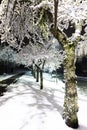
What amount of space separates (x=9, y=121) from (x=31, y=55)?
17.0 meters

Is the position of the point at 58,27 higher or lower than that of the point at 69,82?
higher

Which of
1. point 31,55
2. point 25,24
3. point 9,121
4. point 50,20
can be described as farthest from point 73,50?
point 31,55

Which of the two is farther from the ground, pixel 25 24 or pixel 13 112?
pixel 25 24

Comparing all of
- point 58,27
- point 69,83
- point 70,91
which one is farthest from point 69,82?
point 58,27

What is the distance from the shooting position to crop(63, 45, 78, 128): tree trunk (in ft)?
29.9

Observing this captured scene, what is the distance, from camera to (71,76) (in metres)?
9.34

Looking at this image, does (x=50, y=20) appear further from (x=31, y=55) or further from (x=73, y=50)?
(x=31, y=55)

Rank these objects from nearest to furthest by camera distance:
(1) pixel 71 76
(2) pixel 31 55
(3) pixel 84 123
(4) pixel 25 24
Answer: (1) pixel 71 76
(3) pixel 84 123
(4) pixel 25 24
(2) pixel 31 55

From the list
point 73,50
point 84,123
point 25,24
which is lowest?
point 84,123

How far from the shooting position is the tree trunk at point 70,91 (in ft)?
29.9

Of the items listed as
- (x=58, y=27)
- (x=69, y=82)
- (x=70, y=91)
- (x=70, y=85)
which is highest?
(x=58, y=27)

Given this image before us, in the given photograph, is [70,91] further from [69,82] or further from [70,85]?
[69,82]

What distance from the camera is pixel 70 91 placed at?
9242 millimetres

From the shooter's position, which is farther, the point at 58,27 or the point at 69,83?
the point at 58,27
